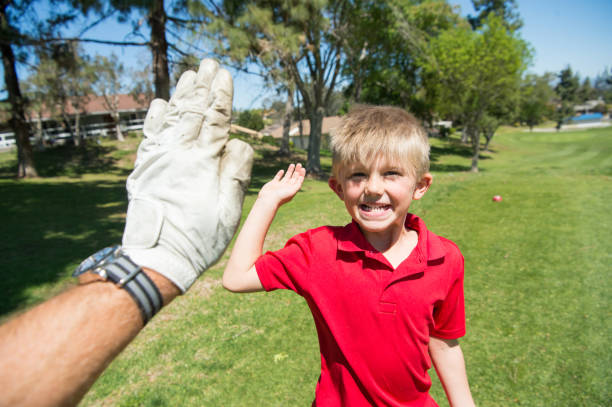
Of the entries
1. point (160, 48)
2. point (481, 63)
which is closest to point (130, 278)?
point (160, 48)

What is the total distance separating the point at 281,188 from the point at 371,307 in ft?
1.96

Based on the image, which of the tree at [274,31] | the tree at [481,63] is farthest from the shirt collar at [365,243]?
the tree at [481,63]

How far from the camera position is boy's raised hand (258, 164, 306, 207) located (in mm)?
1575

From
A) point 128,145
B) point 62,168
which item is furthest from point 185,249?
point 128,145

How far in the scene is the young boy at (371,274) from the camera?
149 centimetres

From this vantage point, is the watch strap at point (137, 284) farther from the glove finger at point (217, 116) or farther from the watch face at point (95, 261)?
the glove finger at point (217, 116)

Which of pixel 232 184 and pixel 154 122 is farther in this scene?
pixel 154 122

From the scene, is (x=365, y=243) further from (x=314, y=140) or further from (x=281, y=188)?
(x=314, y=140)

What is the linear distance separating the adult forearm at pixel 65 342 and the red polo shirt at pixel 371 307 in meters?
0.58

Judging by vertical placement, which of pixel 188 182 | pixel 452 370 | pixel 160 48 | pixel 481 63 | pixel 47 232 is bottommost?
pixel 47 232

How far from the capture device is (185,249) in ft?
4.47

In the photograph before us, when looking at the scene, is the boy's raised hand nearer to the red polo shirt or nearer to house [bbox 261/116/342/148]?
the red polo shirt

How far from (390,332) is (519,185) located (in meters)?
11.4

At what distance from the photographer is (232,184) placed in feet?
5.04
